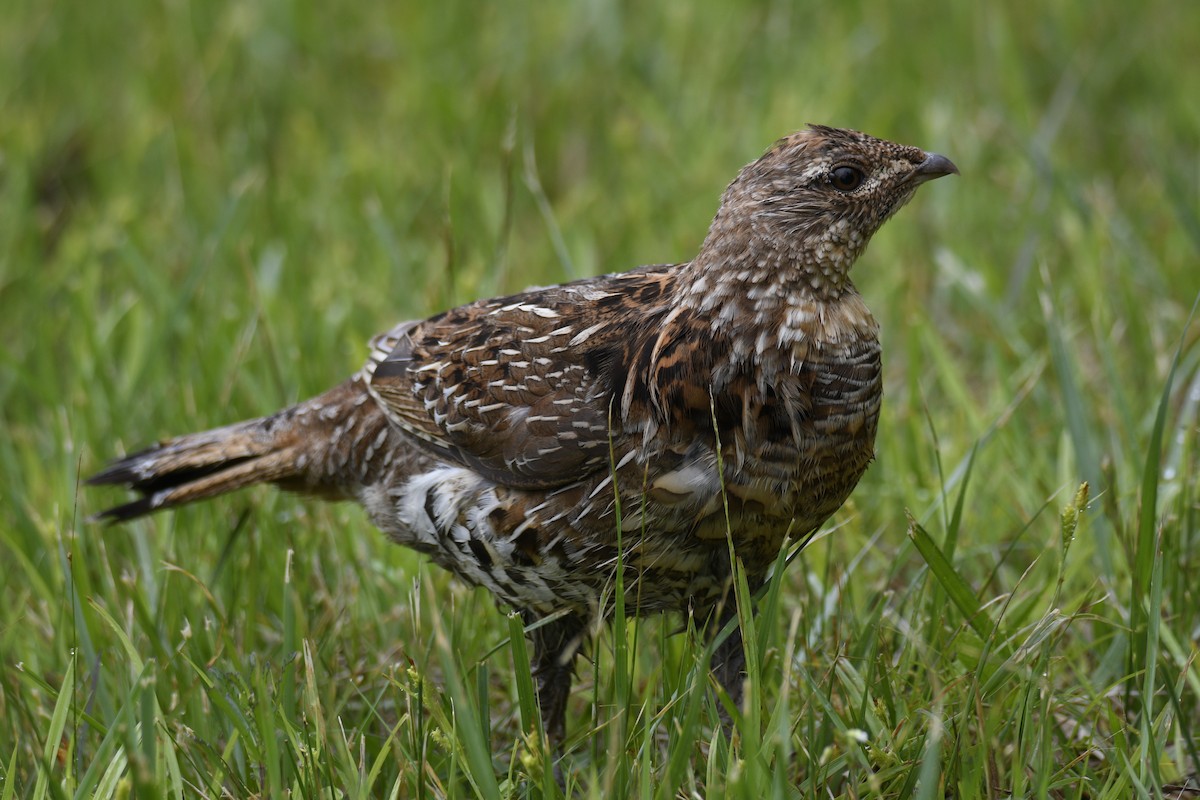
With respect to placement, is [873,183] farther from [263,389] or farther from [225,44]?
[225,44]

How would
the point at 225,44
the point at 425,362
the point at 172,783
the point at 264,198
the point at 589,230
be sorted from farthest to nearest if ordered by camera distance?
the point at 225,44 → the point at 264,198 → the point at 589,230 → the point at 425,362 → the point at 172,783

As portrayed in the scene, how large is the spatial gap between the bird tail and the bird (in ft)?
1.31

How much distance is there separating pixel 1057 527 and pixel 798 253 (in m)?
1.47

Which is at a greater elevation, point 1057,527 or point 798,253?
point 798,253

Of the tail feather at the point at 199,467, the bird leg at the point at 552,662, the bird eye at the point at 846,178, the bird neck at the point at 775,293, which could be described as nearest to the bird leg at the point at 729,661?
the bird leg at the point at 552,662

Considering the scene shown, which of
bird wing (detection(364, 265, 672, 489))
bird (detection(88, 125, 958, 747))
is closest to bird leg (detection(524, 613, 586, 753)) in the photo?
bird (detection(88, 125, 958, 747))

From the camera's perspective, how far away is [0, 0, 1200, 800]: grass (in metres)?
3.12

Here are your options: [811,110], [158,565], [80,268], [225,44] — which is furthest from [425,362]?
[225,44]

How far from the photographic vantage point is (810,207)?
3.18 meters

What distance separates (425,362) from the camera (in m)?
3.76

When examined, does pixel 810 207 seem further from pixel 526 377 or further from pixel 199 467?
pixel 199 467

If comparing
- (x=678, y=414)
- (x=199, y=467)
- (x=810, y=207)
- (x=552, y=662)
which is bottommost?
(x=552, y=662)

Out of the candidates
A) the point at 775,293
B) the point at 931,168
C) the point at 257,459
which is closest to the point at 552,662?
the point at 257,459

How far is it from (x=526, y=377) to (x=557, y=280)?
231cm
